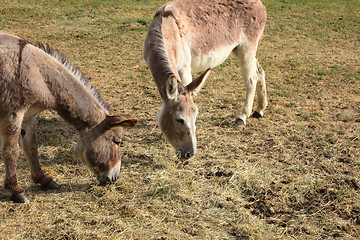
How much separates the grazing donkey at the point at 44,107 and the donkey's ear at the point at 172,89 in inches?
30.2

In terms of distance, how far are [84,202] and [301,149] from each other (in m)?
3.05

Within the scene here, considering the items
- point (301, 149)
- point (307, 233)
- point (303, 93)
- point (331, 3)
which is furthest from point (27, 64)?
point (331, 3)

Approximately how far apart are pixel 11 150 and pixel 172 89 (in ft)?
6.06

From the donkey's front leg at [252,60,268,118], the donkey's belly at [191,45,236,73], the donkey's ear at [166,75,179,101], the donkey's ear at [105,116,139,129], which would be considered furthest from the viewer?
the donkey's front leg at [252,60,268,118]

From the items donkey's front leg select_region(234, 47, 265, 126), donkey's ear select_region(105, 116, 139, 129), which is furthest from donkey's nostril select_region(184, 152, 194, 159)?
donkey's front leg select_region(234, 47, 265, 126)

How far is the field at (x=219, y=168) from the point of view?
3395 millimetres

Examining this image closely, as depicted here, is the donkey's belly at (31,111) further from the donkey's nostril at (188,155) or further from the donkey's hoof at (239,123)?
the donkey's hoof at (239,123)

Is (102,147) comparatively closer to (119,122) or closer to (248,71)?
(119,122)

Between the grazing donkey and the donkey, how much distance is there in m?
0.84

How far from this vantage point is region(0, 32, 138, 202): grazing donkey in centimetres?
329

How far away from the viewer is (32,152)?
390 cm

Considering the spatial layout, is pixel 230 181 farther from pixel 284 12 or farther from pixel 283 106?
pixel 284 12

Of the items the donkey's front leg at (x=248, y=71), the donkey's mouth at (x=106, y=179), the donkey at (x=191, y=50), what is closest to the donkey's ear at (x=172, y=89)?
the donkey at (x=191, y=50)

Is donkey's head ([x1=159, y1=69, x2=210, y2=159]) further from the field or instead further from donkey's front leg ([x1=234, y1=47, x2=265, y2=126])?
donkey's front leg ([x1=234, y1=47, x2=265, y2=126])
